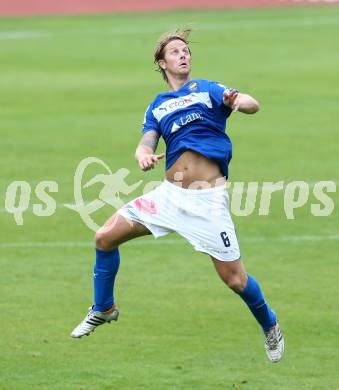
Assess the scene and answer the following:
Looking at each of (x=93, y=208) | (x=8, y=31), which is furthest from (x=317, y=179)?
(x=8, y=31)

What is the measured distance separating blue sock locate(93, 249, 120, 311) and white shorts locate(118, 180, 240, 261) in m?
0.45

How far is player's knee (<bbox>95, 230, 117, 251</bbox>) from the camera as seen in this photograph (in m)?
10.8

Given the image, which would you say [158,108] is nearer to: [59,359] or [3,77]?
[59,359]

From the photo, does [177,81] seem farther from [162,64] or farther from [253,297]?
[253,297]

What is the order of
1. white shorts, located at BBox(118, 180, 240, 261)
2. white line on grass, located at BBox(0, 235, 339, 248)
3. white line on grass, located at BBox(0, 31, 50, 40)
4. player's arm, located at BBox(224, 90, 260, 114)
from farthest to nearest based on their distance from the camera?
white line on grass, located at BBox(0, 31, 50, 40) → white line on grass, located at BBox(0, 235, 339, 248) → white shorts, located at BBox(118, 180, 240, 261) → player's arm, located at BBox(224, 90, 260, 114)

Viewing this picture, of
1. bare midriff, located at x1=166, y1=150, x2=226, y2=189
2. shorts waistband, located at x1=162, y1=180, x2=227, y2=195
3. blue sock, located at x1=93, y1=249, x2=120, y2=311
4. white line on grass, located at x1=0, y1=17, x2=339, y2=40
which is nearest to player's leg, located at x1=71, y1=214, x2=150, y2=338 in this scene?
blue sock, located at x1=93, y1=249, x2=120, y2=311

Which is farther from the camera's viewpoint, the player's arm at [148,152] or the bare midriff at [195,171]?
the bare midriff at [195,171]

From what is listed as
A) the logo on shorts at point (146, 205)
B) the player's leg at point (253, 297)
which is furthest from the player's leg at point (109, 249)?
the player's leg at point (253, 297)

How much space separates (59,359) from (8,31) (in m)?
26.8

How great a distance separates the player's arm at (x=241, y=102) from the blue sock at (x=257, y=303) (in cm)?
153

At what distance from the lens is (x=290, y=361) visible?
1150 cm

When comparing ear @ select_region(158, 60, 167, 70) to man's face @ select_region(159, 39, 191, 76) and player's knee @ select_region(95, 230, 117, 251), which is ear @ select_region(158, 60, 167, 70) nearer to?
man's face @ select_region(159, 39, 191, 76)

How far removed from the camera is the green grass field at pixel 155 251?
11383 mm

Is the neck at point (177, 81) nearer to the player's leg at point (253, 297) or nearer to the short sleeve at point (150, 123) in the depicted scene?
the short sleeve at point (150, 123)
